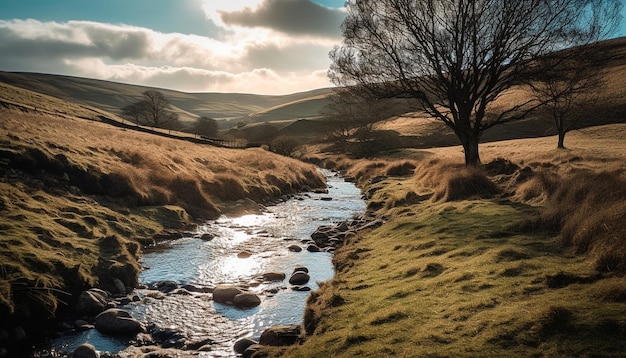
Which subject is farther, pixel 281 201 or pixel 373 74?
pixel 281 201

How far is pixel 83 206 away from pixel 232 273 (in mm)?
8359

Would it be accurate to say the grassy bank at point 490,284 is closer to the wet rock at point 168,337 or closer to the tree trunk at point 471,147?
the wet rock at point 168,337

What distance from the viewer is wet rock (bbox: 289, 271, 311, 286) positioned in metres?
14.1

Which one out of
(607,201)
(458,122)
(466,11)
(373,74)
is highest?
(466,11)

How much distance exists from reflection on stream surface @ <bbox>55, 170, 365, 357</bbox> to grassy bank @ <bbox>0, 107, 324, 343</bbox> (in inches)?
58.0

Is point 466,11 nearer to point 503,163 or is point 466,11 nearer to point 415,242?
point 503,163

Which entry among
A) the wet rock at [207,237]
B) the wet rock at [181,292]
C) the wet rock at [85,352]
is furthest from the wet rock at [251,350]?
the wet rock at [207,237]

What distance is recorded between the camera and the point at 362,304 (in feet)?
32.5

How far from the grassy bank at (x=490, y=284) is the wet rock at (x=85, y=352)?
14.0 ft

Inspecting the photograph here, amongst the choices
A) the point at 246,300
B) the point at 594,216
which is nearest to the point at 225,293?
the point at 246,300

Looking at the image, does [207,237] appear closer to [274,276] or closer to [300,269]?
[274,276]

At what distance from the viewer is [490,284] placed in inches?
353

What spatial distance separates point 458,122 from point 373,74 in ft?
19.8

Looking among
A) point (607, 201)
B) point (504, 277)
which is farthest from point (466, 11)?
point (504, 277)
